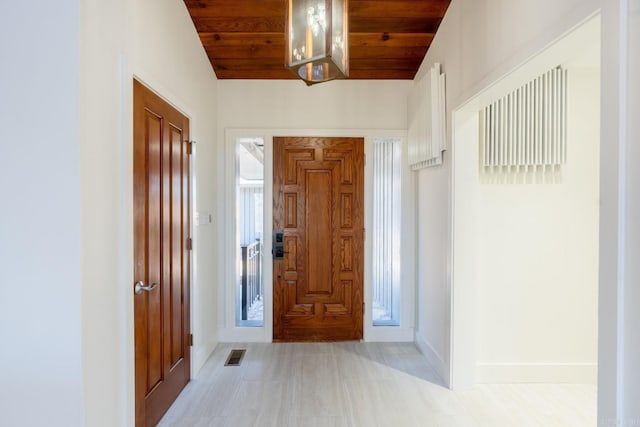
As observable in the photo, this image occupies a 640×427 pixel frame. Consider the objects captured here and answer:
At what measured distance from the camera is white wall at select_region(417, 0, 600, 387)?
5.29 feet

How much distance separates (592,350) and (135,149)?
11.7ft

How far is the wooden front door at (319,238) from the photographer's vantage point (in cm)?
363

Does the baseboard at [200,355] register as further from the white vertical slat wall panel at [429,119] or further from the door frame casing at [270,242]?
the white vertical slat wall panel at [429,119]

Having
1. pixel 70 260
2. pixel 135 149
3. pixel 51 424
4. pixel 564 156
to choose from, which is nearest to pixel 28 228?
pixel 70 260

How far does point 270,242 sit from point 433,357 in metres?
1.89

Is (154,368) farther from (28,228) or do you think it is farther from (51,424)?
(28,228)

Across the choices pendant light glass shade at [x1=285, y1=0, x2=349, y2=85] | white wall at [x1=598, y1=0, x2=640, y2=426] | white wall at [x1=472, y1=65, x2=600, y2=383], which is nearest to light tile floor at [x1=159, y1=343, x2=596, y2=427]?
white wall at [x1=472, y1=65, x2=600, y2=383]

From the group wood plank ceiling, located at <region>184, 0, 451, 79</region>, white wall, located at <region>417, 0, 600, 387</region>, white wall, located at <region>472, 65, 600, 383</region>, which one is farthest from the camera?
wood plank ceiling, located at <region>184, 0, 451, 79</region>

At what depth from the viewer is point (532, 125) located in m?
2.59

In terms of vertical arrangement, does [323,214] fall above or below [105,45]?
below

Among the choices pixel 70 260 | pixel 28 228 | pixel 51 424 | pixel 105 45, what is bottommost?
pixel 51 424

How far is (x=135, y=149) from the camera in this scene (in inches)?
75.9

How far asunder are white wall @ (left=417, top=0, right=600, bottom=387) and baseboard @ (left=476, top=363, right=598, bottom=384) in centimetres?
32

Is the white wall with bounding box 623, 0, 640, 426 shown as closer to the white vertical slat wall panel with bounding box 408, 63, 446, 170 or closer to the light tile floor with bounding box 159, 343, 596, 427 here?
the light tile floor with bounding box 159, 343, 596, 427
